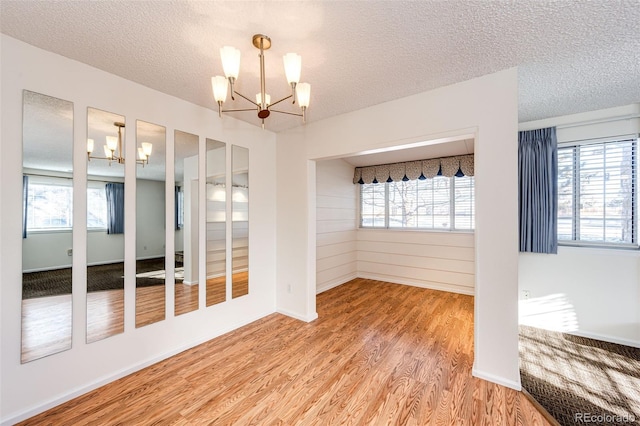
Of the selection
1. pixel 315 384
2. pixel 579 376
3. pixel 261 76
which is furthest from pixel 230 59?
pixel 579 376

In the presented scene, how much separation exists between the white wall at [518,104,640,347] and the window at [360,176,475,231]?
142cm

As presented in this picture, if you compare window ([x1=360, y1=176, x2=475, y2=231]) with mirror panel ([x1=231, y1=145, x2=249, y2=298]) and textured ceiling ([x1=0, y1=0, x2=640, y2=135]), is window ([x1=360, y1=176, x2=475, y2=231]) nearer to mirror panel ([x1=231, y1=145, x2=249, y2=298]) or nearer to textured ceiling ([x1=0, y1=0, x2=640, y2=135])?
textured ceiling ([x1=0, y1=0, x2=640, y2=135])

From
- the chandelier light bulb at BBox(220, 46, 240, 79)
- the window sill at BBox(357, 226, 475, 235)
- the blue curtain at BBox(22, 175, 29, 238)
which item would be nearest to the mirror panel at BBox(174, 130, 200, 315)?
the blue curtain at BBox(22, 175, 29, 238)

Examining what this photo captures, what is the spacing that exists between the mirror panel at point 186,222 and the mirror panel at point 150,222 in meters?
0.13

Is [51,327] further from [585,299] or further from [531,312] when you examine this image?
[585,299]

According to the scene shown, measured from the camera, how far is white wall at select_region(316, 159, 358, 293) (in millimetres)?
4699

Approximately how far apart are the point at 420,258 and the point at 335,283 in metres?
1.69

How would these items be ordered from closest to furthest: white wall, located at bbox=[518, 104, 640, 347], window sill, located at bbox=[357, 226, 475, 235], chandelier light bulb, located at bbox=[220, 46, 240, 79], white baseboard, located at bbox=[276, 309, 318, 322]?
chandelier light bulb, located at bbox=[220, 46, 240, 79]
white wall, located at bbox=[518, 104, 640, 347]
white baseboard, located at bbox=[276, 309, 318, 322]
window sill, located at bbox=[357, 226, 475, 235]

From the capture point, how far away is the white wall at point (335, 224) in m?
4.70

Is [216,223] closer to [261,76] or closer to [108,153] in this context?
[108,153]

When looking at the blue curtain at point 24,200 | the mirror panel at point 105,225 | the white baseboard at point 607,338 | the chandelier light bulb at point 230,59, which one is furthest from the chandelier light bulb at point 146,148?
the white baseboard at point 607,338

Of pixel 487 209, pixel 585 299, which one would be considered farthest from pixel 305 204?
pixel 585 299

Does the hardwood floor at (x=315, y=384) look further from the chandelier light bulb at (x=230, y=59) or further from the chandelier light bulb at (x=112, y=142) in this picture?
the chandelier light bulb at (x=230, y=59)

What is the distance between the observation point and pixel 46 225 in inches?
74.4
